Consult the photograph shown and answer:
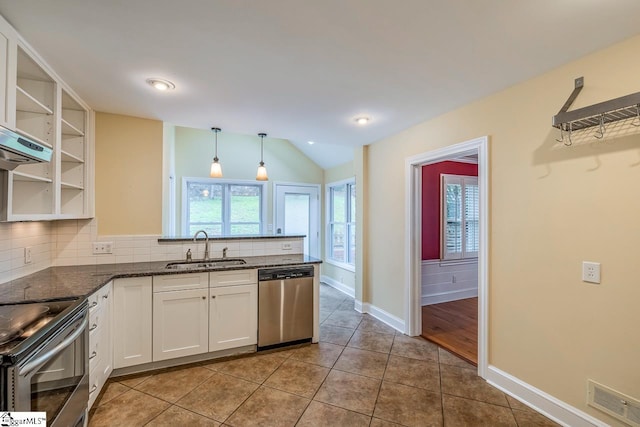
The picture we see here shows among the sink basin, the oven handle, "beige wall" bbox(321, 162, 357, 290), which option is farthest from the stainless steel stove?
"beige wall" bbox(321, 162, 357, 290)

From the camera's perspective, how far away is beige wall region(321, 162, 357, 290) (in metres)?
5.15

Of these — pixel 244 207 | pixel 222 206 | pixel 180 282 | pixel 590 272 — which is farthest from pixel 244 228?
pixel 590 272

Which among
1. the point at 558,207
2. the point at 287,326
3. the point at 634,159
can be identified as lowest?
the point at 287,326

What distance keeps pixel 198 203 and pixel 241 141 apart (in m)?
1.40

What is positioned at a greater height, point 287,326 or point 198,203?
point 198,203

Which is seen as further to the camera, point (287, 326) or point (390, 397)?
point (287, 326)

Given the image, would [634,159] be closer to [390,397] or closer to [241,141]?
[390,397]

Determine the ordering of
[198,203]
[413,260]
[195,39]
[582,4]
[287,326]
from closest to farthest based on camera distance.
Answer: [582,4], [195,39], [287,326], [413,260], [198,203]

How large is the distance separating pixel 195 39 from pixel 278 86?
0.72 metres

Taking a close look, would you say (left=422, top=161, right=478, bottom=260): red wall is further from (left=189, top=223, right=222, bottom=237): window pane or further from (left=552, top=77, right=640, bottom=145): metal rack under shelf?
(left=189, top=223, right=222, bottom=237): window pane

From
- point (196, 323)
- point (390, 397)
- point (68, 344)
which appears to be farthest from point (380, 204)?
point (68, 344)

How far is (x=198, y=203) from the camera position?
5.25m

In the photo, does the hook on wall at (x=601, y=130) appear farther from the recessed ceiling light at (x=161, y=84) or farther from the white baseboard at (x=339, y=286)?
the white baseboard at (x=339, y=286)

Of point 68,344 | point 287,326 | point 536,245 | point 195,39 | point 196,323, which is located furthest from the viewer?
point 287,326
